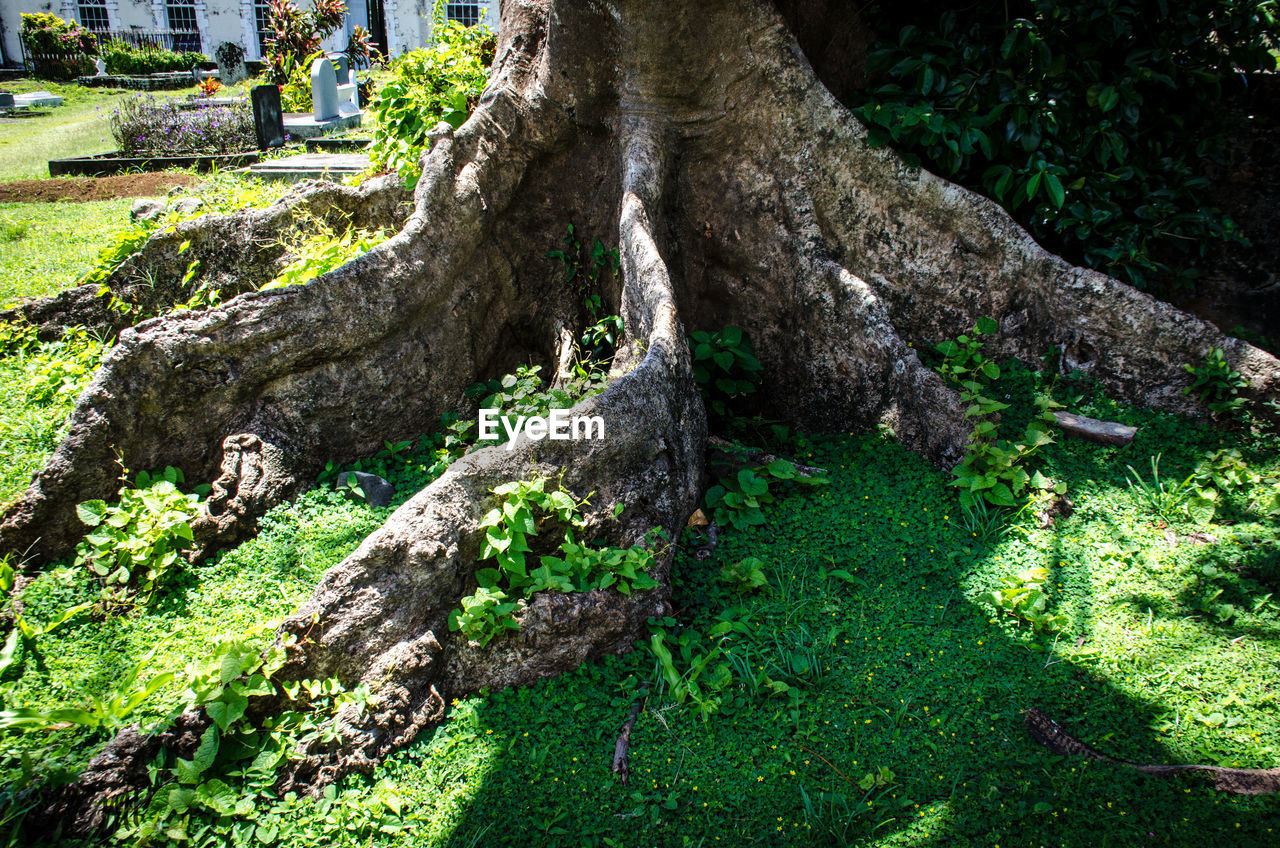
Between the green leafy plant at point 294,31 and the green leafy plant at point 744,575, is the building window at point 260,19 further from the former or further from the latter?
the green leafy plant at point 744,575

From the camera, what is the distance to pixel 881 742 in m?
2.74

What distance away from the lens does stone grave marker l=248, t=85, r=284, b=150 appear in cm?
1191

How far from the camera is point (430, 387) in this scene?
16.0 ft

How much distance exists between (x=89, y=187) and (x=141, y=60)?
17591 millimetres

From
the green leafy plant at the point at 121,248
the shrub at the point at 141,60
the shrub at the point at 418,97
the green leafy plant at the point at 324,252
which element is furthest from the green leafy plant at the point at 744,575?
the shrub at the point at 141,60

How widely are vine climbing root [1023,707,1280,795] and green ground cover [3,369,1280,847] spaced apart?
1.6 inches

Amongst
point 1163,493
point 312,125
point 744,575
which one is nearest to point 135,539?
point 744,575

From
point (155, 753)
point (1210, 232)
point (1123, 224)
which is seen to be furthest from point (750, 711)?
point (1210, 232)

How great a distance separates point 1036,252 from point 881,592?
2543mm

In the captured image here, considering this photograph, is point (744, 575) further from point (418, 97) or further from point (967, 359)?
point (418, 97)

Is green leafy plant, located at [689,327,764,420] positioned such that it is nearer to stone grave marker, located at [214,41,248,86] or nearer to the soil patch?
the soil patch

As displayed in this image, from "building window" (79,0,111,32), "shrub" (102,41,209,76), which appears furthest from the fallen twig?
"building window" (79,0,111,32)

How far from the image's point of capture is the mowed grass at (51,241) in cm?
672

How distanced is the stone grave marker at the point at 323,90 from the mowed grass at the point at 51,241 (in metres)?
5.42
